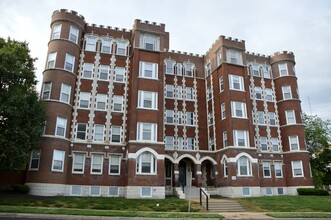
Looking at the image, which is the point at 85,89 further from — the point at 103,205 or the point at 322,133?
the point at 322,133

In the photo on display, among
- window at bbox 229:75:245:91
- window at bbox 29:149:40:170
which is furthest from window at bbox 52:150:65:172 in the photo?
window at bbox 229:75:245:91

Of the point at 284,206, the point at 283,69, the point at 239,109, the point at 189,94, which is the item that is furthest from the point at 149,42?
the point at 284,206

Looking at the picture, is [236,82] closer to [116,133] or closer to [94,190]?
[116,133]

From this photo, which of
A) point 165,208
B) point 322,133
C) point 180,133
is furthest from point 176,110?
point 322,133

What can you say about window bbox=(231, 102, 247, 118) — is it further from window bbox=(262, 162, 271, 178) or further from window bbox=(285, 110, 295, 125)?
window bbox=(285, 110, 295, 125)

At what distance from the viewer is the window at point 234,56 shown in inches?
1380

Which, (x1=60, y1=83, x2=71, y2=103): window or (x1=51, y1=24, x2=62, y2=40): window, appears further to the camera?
(x1=51, y1=24, x2=62, y2=40): window

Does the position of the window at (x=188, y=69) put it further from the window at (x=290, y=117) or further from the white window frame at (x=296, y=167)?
the white window frame at (x=296, y=167)

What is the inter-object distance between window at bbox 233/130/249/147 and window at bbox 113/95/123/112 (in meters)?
13.2

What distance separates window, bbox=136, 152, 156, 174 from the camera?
27.2 meters

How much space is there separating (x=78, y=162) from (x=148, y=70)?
40.0 feet

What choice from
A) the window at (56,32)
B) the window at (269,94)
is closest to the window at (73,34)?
the window at (56,32)

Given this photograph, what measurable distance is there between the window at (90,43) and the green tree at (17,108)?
341 inches

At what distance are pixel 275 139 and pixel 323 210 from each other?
1560cm
